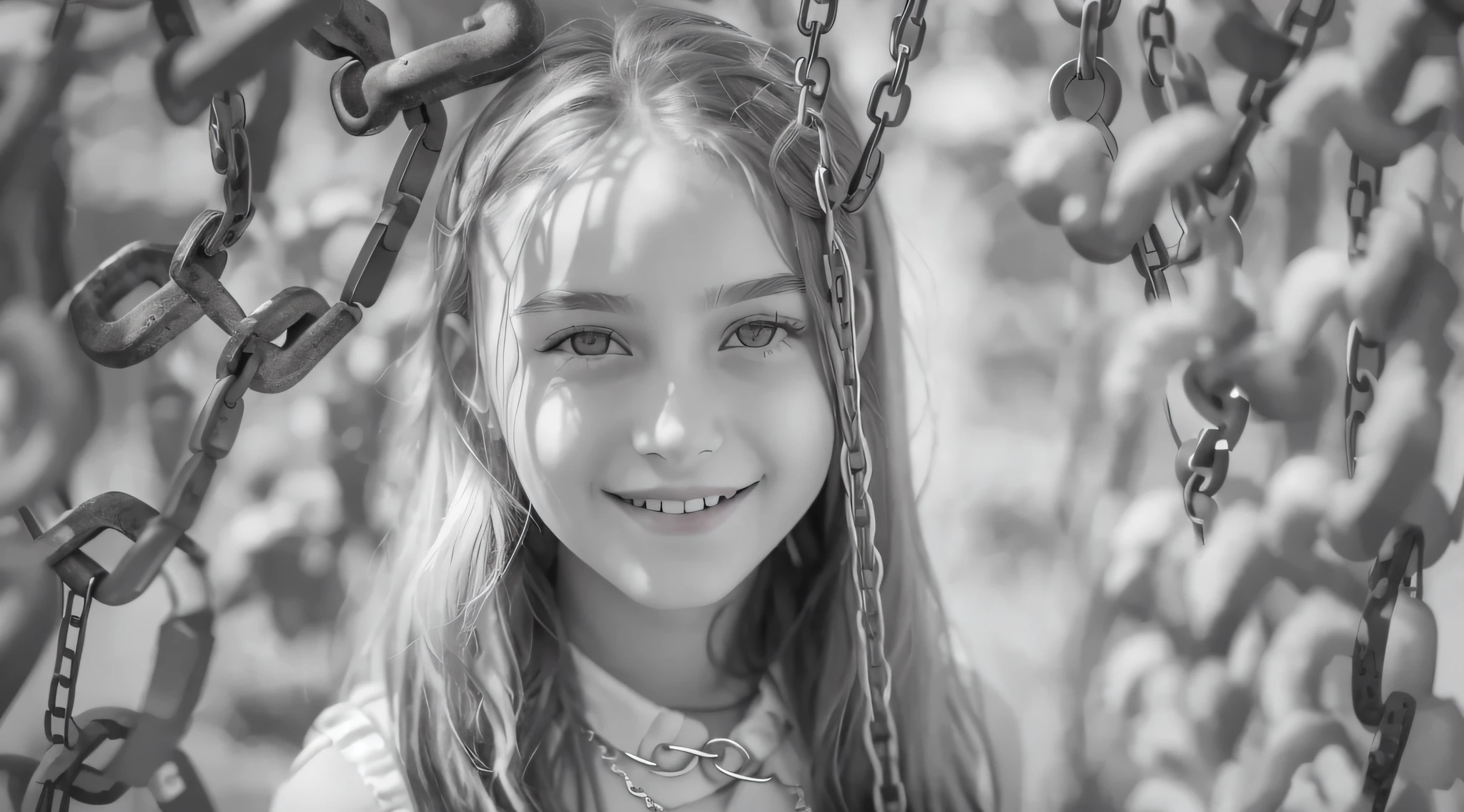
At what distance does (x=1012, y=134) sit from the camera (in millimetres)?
→ 893

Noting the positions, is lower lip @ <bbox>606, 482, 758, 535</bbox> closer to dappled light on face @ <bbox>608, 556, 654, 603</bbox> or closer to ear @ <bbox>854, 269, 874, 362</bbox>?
dappled light on face @ <bbox>608, 556, 654, 603</bbox>

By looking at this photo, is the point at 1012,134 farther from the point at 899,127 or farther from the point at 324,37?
the point at 324,37

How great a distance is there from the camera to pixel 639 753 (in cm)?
81

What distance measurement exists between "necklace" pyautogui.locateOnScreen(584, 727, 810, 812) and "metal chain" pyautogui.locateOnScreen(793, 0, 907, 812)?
15 cm

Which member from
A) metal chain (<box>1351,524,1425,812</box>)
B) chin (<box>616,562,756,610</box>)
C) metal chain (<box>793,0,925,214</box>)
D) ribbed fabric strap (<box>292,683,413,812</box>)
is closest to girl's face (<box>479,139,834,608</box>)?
chin (<box>616,562,756,610</box>)

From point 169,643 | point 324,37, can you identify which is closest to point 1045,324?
point 324,37

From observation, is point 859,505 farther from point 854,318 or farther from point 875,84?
point 875,84

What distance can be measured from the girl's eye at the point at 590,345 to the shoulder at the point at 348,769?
314mm

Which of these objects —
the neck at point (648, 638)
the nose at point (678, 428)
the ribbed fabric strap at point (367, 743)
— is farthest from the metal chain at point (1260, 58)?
the ribbed fabric strap at point (367, 743)

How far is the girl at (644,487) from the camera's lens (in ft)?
2.33

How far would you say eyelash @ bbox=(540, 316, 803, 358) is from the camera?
72 centimetres

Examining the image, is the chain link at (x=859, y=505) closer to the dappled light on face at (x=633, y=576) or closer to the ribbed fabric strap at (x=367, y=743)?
the dappled light on face at (x=633, y=576)

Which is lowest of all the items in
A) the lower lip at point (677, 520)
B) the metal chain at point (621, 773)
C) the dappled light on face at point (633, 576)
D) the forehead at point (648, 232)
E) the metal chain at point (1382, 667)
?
the metal chain at point (621, 773)

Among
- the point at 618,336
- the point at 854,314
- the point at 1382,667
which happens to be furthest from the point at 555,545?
the point at 1382,667
